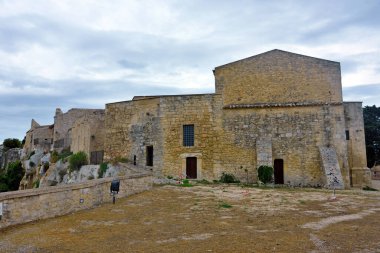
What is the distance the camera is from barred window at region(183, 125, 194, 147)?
20.5 metres

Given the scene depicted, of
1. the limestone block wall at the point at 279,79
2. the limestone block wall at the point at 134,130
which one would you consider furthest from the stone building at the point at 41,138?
the limestone block wall at the point at 279,79

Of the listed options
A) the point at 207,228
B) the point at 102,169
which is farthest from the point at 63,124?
the point at 207,228

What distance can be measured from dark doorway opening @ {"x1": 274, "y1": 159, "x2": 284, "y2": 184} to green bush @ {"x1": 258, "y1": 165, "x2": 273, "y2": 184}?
122cm

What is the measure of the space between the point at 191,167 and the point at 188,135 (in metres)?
2.25

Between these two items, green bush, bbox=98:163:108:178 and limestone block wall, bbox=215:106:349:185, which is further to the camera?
green bush, bbox=98:163:108:178

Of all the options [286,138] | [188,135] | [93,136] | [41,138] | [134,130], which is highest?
[41,138]

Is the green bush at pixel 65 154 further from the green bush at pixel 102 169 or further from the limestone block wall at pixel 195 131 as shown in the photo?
the limestone block wall at pixel 195 131

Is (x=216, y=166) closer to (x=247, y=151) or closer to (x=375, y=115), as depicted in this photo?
(x=247, y=151)

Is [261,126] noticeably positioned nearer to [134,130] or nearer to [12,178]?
[134,130]

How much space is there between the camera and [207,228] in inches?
296

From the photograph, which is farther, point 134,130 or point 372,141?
point 372,141

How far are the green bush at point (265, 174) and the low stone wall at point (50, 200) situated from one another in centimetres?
941

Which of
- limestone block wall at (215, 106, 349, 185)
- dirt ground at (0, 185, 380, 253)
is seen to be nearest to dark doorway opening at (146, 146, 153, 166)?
limestone block wall at (215, 106, 349, 185)

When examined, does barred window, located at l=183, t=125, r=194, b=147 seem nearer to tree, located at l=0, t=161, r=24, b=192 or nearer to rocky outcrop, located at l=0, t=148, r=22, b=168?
tree, located at l=0, t=161, r=24, b=192
